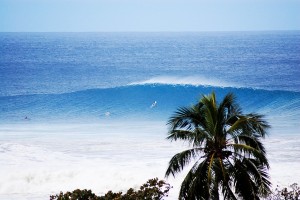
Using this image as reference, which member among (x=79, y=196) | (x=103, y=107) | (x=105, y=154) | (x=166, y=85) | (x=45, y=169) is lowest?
(x=79, y=196)

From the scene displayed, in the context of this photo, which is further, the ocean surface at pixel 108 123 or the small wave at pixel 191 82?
the small wave at pixel 191 82

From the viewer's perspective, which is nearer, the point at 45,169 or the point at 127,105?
the point at 45,169

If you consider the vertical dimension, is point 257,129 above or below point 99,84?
below

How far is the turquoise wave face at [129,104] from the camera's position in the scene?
41375 millimetres

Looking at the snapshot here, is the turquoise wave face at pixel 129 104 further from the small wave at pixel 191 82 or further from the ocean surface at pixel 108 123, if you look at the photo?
the small wave at pixel 191 82

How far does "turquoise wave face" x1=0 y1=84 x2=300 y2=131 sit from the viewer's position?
41.4 m

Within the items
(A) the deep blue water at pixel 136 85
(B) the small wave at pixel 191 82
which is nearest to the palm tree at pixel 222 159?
(A) the deep blue water at pixel 136 85

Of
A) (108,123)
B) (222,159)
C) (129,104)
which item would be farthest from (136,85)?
(222,159)

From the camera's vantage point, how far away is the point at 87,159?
81.8 ft

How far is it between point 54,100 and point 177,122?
40484mm

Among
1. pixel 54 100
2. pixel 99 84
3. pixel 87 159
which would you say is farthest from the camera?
pixel 99 84

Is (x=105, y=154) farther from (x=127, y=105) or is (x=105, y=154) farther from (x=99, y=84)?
(x=99, y=84)

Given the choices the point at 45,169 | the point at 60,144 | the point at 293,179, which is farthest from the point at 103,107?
the point at 293,179

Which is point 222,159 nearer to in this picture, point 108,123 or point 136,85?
point 108,123
